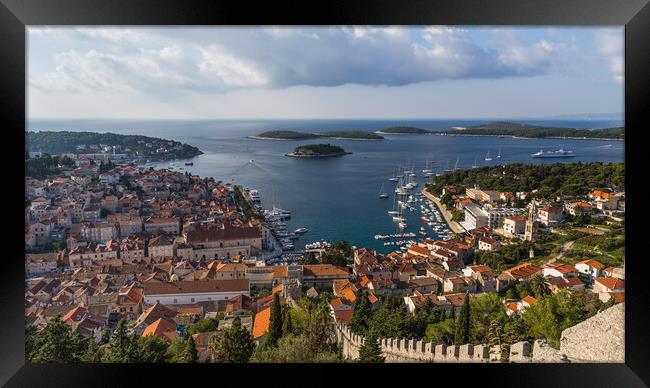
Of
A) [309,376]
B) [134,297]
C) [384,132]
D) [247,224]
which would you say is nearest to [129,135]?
[247,224]

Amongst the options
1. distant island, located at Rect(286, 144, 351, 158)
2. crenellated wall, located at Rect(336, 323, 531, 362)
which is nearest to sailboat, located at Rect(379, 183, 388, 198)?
distant island, located at Rect(286, 144, 351, 158)

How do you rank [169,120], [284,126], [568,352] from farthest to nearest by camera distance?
[284,126] < [169,120] < [568,352]

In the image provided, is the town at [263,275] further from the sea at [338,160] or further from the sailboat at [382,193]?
the sailboat at [382,193]

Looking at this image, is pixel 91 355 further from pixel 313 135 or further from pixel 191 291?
pixel 313 135

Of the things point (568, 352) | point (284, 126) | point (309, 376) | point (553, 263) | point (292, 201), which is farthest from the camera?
point (284, 126)

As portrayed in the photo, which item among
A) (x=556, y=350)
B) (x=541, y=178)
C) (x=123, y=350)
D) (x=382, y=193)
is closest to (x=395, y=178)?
(x=382, y=193)

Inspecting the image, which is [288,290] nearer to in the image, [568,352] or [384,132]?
[568,352]

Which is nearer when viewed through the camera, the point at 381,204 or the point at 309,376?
the point at 309,376

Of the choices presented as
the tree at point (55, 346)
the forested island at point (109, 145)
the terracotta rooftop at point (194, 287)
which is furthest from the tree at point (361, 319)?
the forested island at point (109, 145)
